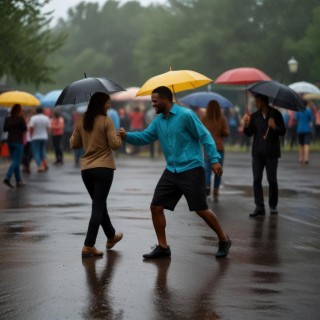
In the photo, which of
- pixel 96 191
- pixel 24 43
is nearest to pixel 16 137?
pixel 96 191

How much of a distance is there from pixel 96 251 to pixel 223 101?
8182 mm

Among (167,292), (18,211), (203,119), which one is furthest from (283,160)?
(167,292)

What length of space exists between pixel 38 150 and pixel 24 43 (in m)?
6.67

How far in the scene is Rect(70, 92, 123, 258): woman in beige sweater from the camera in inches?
364

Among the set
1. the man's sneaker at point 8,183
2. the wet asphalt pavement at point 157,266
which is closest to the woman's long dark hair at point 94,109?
the wet asphalt pavement at point 157,266

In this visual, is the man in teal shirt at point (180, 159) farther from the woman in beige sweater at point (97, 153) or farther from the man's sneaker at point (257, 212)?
the man's sneaker at point (257, 212)

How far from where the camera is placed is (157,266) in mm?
8727

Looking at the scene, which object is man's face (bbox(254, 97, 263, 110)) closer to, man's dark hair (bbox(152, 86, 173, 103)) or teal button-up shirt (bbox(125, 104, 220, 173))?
teal button-up shirt (bbox(125, 104, 220, 173))

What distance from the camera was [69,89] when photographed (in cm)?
952

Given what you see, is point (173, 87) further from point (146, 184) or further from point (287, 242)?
point (146, 184)

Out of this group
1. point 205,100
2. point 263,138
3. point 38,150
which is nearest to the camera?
point 263,138

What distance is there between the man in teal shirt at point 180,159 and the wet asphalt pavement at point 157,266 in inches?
15.3

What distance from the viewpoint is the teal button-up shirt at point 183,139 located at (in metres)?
9.16

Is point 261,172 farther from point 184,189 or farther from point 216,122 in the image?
point 184,189
